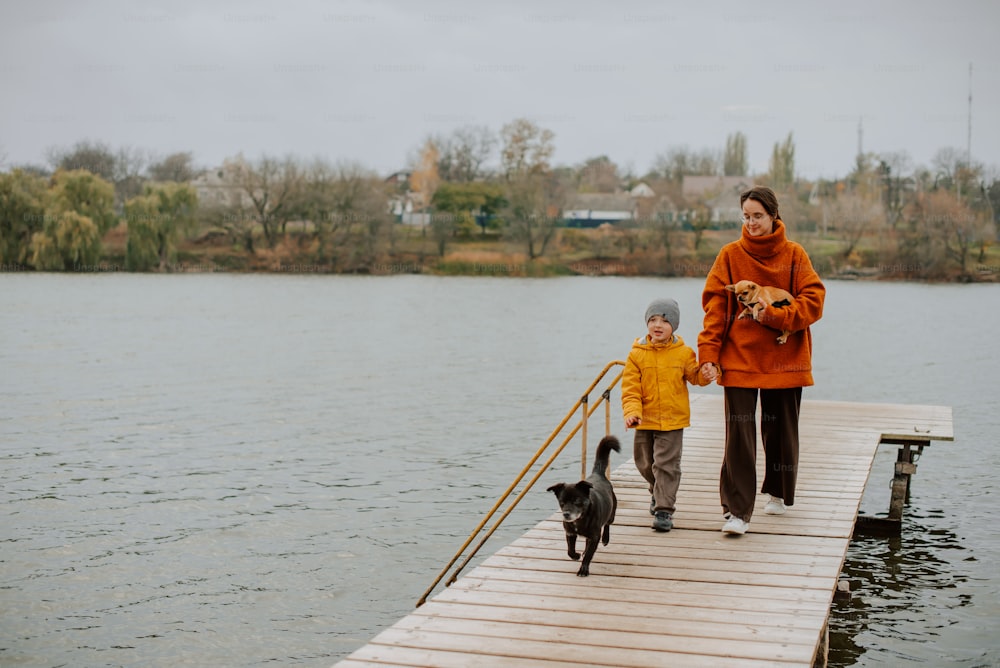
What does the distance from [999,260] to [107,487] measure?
2902 inches

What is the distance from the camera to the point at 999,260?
249 feet

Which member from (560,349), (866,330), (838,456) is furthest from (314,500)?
(866,330)

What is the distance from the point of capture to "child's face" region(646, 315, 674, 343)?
7371mm

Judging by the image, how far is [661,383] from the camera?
7.45 meters

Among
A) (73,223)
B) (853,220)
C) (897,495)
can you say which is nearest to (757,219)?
(897,495)

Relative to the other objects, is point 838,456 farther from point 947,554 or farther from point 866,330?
point 866,330

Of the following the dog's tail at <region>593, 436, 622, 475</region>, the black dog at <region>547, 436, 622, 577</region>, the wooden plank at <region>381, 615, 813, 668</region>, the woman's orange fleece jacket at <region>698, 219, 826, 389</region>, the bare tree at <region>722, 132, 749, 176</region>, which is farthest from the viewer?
the bare tree at <region>722, 132, 749, 176</region>

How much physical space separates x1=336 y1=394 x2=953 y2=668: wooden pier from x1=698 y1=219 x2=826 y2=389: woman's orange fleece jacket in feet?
3.91

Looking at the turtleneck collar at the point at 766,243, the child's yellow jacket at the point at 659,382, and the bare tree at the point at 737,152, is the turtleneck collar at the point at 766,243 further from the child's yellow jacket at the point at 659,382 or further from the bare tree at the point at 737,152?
the bare tree at the point at 737,152

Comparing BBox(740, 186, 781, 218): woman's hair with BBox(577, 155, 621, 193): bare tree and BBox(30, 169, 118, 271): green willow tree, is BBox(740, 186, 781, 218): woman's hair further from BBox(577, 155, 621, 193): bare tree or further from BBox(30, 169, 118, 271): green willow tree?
BBox(577, 155, 621, 193): bare tree

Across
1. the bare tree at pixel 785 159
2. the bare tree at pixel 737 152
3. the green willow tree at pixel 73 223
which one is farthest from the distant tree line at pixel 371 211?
the bare tree at pixel 737 152

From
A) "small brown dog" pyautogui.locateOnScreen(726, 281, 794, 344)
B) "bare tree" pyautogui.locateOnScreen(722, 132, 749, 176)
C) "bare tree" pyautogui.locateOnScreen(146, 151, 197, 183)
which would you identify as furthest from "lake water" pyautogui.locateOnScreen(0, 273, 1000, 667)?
"bare tree" pyautogui.locateOnScreen(722, 132, 749, 176)

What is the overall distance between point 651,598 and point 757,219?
2477mm

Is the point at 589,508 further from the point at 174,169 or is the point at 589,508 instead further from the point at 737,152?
the point at 737,152
